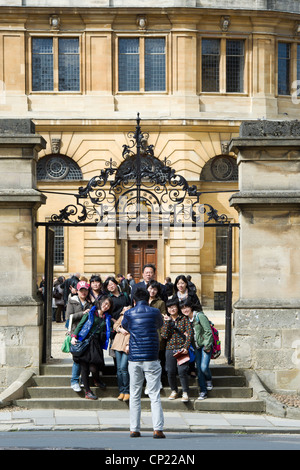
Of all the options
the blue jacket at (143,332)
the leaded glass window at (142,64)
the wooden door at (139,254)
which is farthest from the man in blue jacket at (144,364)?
the leaded glass window at (142,64)

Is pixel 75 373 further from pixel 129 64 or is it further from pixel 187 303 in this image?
pixel 129 64

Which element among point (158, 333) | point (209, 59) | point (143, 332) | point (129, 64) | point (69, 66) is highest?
point (209, 59)

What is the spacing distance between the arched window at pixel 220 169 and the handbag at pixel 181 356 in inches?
800

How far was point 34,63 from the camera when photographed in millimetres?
33281

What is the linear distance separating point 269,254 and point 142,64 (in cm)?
1976

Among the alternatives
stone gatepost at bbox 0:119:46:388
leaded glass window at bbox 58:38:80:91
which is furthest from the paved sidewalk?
leaded glass window at bbox 58:38:80:91

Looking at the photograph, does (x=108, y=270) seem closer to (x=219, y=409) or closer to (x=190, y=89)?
(x=190, y=89)

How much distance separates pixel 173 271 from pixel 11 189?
18566mm

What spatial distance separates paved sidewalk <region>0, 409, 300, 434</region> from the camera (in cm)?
1246

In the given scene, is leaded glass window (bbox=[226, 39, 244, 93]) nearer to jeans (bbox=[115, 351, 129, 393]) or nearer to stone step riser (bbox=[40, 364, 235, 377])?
stone step riser (bbox=[40, 364, 235, 377])

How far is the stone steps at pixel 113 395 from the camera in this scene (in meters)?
13.8

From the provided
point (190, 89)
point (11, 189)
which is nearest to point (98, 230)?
point (190, 89)

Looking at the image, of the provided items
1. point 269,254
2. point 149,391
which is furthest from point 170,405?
point 269,254

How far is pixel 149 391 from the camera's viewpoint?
1127cm
